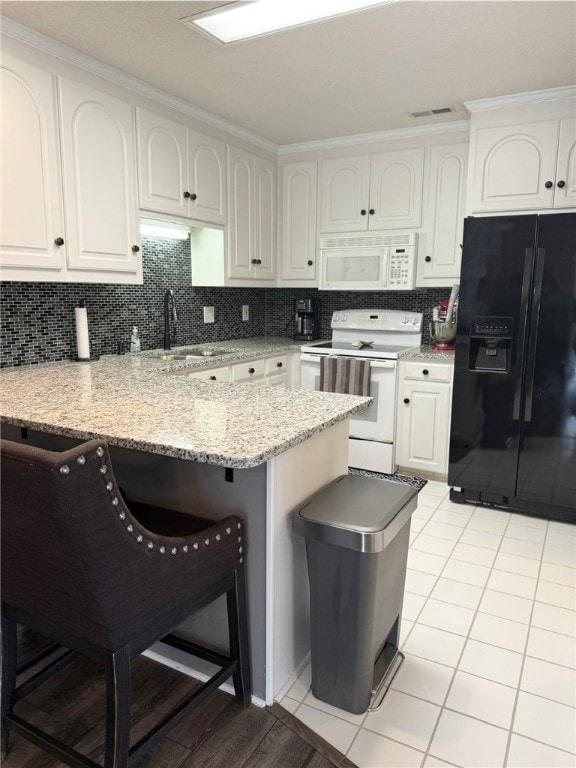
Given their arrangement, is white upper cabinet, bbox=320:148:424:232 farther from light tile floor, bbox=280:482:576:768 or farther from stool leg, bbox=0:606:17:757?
stool leg, bbox=0:606:17:757

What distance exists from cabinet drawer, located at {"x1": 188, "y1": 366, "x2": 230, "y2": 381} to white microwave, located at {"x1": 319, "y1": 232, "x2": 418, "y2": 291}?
1.22 m

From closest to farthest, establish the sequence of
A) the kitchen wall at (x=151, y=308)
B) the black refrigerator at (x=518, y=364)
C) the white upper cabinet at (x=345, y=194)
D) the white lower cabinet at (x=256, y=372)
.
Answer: the kitchen wall at (x=151, y=308) < the black refrigerator at (x=518, y=364) < the white lower cabinet at (x=256, y=372) < the white upper cabinet at (x=345, y=194)

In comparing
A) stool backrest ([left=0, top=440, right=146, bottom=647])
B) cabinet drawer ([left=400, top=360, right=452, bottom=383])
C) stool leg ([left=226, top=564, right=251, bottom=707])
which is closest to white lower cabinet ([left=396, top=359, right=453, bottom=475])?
cabinet drawer ([left=400, top=360, right=452, bottom=383])

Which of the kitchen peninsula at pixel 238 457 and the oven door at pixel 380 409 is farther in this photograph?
the oven door at pixel 380 409

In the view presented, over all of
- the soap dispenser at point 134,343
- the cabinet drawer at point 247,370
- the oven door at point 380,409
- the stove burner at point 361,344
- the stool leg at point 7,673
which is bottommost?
the stool leg at point 7,673

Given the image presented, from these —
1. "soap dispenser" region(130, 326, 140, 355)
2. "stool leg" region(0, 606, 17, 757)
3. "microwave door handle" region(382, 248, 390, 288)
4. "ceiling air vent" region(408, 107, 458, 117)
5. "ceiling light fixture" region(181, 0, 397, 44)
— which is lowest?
"stool leg" region(0, 606, 17, 757)

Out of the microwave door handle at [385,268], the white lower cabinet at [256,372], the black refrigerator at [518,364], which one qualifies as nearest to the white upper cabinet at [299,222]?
the microwave door handle at [385,268]

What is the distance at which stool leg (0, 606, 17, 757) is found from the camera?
142 centimetres

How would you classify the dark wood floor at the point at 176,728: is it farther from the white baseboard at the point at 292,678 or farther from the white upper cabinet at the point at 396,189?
the white upper cabinet at the point at 396,189

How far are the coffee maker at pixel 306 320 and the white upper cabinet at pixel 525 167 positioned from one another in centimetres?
150

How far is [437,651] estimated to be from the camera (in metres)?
1.92

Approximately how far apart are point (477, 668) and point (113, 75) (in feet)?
10.2

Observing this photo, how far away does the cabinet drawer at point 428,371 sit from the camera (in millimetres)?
3387

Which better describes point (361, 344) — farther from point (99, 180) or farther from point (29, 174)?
point (29, 174)
